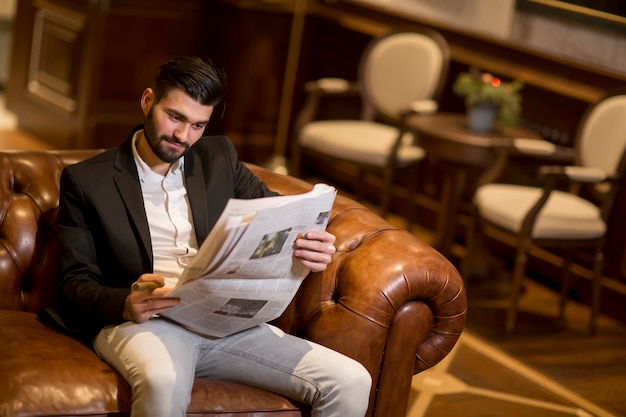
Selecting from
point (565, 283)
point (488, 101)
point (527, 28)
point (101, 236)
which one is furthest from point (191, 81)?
point (527, 28)

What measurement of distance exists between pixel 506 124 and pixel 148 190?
271 cm

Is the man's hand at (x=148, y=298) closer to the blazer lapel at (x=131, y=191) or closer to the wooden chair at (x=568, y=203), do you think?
the blazer lapel at (x=131, y=191)

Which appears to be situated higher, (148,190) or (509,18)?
(509,18)

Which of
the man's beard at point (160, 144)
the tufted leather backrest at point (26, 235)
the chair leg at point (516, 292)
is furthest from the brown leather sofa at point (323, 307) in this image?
the chair leg at point (516, 292)

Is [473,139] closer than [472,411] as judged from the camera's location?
No

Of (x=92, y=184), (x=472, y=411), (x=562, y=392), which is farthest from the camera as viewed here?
(x=562, y=392)

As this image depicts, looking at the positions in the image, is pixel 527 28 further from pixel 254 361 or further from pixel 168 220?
pixel 254 361

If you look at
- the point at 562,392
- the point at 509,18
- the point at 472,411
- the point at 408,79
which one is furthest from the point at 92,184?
the point at 509,18

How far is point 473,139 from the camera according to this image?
15.6ft

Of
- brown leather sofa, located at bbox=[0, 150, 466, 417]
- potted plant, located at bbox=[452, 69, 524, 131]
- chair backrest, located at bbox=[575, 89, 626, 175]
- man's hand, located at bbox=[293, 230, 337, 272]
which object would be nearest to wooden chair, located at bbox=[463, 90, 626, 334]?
chair backrest, located at bbox=[575, 89, 626, 175]

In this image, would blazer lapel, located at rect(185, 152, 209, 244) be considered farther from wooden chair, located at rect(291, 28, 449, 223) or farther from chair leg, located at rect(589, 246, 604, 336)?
wooden chair, located at rect(291, 28, 449, 223)

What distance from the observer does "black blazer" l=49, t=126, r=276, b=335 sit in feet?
7.90

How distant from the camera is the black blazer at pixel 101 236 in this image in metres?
2.41

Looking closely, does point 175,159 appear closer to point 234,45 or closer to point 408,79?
point 408,79
